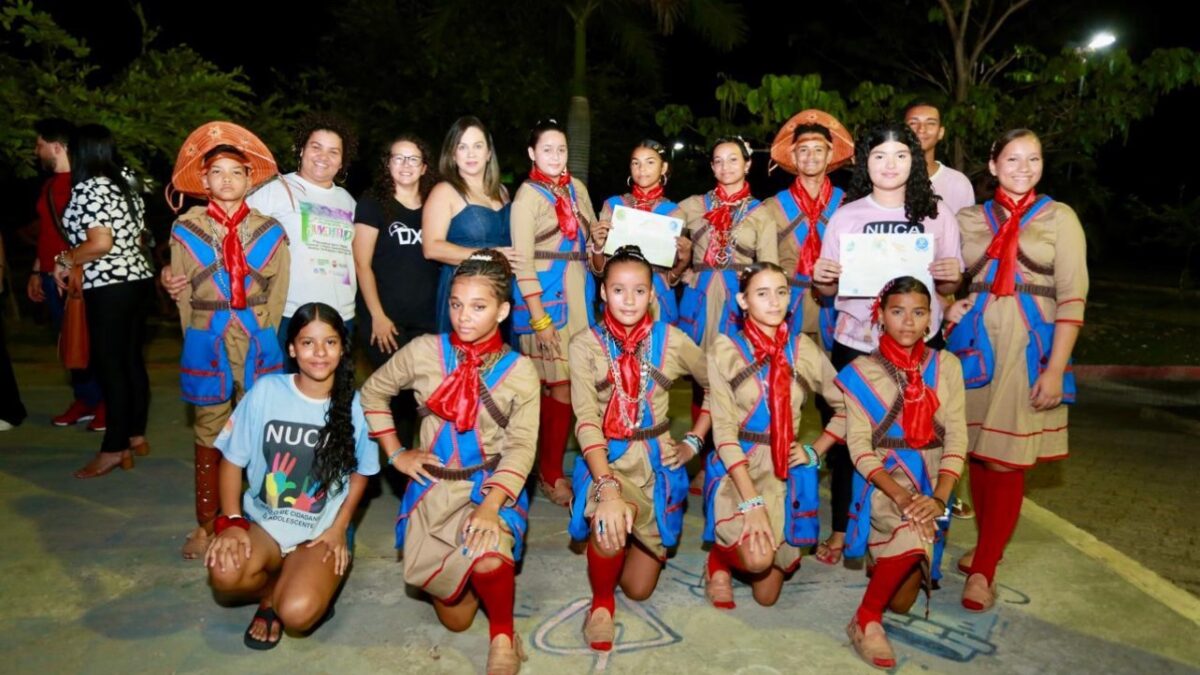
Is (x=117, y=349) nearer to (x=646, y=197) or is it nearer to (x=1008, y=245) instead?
(x=646, y=197)

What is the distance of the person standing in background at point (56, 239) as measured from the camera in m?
5.22

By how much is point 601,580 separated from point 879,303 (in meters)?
1.63

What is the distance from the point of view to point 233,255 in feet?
12.9

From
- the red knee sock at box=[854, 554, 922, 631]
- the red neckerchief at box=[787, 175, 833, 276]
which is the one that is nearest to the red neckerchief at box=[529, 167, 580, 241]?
the red neckerchief at box=[787, 175, 833, 276]

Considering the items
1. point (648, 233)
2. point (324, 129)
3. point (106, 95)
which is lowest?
point (648, 233)

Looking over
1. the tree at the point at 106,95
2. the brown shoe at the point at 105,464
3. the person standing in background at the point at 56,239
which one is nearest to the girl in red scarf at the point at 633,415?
the brown shoe at the point at 105,464

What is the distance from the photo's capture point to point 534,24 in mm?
14641

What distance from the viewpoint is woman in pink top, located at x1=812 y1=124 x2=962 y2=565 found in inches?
151

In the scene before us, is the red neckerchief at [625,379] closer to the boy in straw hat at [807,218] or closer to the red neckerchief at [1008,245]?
the boy in straw hat at [807,218]

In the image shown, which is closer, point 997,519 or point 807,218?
point 997,519

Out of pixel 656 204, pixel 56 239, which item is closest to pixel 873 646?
pixel 656 204

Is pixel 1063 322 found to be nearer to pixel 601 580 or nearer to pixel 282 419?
pixel 601 580

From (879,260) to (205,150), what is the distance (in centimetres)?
306

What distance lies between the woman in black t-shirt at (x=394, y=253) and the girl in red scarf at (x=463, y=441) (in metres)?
0.99
